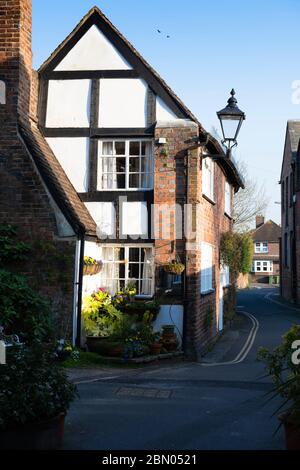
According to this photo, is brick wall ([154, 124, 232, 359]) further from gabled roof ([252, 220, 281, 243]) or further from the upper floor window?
the upper floor window

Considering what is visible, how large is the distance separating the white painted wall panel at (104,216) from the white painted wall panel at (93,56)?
3310 millimetres

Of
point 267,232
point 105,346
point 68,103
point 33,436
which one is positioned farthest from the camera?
point 267,232

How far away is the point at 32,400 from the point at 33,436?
12.7 inches

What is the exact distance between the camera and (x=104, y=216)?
45.8 feet

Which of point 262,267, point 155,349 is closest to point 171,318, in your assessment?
point 155,349

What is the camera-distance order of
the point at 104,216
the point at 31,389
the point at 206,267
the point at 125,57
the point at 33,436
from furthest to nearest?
the point at 206,267, the point at 125,57, the point at 104,216, the point at 31,389, the point at 33,436

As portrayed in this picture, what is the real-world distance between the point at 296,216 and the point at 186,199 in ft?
67.9

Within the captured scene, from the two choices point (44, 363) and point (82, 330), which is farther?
point (82, 330)

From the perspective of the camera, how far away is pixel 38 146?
13.1 m

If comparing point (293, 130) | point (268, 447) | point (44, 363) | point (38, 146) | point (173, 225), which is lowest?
point (268, 447)

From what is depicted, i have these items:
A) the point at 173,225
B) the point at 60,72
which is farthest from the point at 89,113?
the point at 173,225

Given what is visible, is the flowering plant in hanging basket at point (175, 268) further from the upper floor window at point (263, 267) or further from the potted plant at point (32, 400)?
the upper floor window at point (263, 267)

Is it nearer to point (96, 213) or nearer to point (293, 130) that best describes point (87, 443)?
point (96, 213)

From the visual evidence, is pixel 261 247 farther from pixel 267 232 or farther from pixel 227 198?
pixel 227 198
